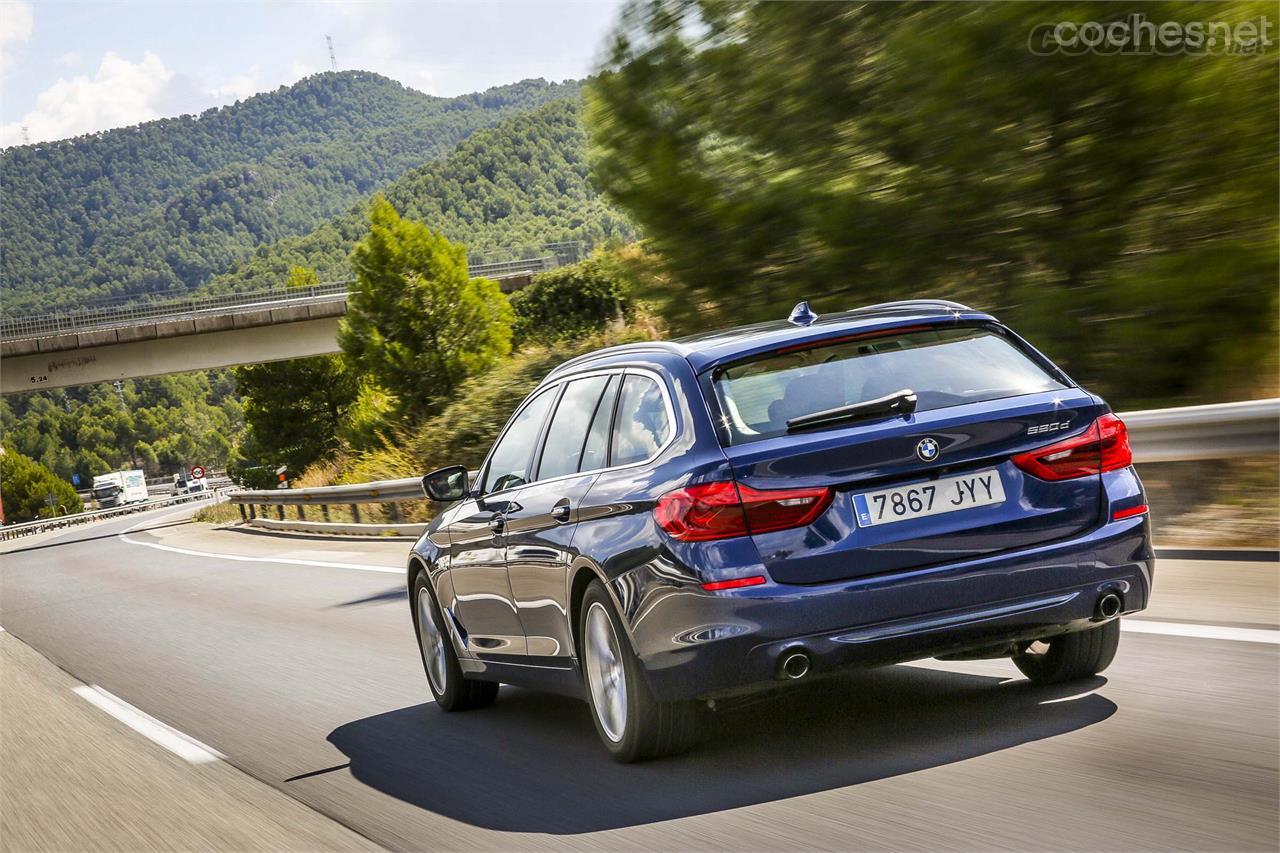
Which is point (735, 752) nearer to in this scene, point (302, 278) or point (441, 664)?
point (441, 664)

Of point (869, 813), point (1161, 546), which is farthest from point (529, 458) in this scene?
point (1161, 546)

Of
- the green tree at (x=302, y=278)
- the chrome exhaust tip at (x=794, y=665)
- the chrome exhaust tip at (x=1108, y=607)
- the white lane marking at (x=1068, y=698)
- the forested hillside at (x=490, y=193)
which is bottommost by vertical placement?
the white lane marking at (x=1068, y=698)

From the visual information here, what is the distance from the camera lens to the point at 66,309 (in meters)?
61.2

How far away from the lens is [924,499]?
493 cm

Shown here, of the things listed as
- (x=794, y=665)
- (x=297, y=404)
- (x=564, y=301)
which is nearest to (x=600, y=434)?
(x=794, y=665)

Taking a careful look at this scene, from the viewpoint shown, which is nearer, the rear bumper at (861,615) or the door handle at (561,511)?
the rear bumper at (861,615)

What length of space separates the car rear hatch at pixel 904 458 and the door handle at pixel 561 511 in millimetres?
883

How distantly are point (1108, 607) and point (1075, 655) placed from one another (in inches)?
30.3

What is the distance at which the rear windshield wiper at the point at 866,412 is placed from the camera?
16.5 feet

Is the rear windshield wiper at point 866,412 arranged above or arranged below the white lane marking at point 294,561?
above

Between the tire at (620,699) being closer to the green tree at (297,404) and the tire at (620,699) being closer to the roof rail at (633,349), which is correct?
the roof rail at (633,349)

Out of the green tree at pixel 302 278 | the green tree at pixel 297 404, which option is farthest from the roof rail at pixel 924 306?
the green tree at pixel 297 404

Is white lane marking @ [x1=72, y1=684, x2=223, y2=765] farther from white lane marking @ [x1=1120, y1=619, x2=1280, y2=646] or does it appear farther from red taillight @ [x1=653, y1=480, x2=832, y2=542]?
white lane marking @ [x1=1120, y1=619, x2=1280, y2=646]

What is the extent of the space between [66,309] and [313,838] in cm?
6053
